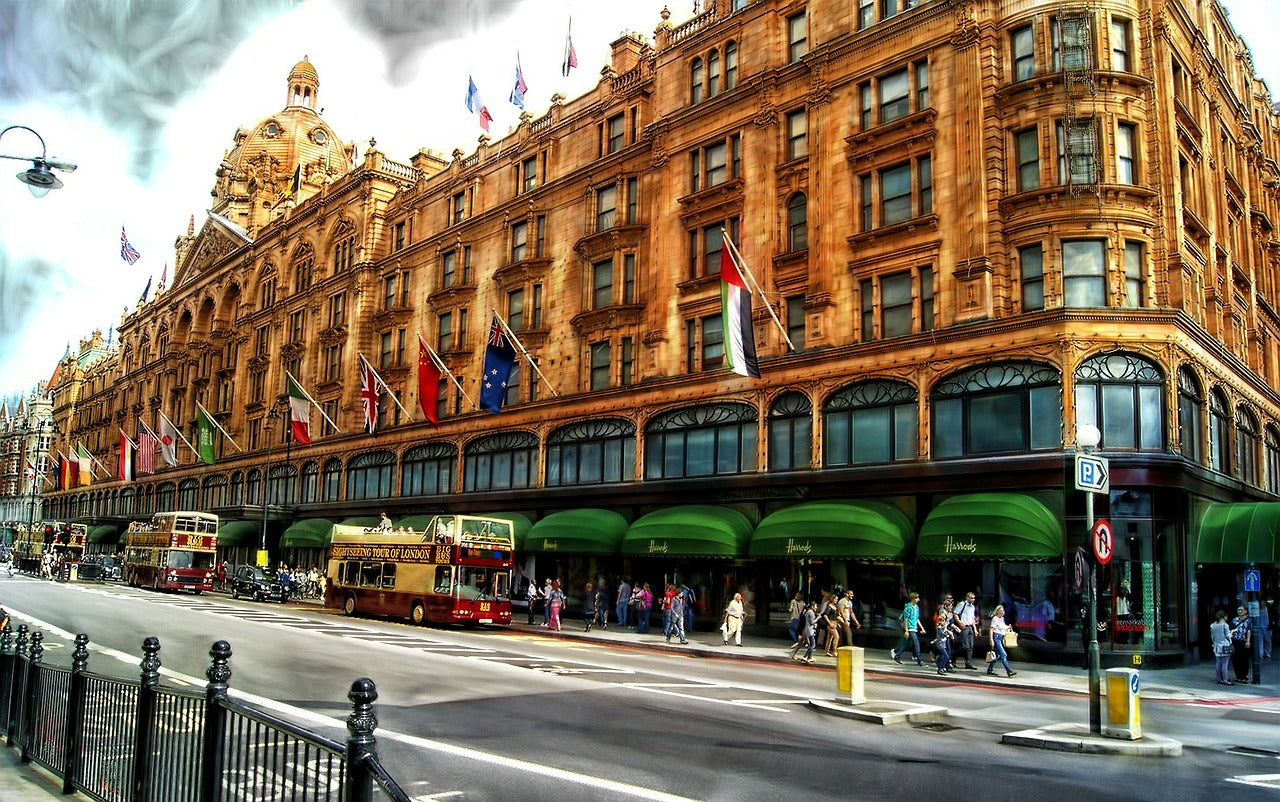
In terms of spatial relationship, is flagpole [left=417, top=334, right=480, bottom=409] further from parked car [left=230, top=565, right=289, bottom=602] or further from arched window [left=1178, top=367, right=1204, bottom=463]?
arched window [left=1178, top=367, right=1204, bottom=463]

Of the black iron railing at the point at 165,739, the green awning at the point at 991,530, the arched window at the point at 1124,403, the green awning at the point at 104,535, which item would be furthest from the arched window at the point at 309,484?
the black iron railing at the point at 165,739

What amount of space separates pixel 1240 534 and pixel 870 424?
1118 cm

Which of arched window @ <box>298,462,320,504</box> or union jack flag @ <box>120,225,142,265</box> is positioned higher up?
union jack flag @ <box>120,225,142,265</box>

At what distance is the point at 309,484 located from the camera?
67.8m

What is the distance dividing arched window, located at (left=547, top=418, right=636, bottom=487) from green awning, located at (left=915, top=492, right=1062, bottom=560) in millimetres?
15000

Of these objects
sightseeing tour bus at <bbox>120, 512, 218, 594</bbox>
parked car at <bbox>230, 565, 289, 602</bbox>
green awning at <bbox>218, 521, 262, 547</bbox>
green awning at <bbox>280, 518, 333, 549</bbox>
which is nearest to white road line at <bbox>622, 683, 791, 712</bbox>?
parked car at <bbox>230, 565, 289, 602</bbox>

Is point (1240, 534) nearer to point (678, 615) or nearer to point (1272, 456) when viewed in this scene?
point (1272, 456)

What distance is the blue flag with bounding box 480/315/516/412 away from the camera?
44.5m

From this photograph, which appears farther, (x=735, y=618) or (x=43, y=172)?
(x=735, y=618)

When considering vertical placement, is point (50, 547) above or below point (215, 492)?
below

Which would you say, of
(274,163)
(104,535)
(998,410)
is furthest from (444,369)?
(104,535)

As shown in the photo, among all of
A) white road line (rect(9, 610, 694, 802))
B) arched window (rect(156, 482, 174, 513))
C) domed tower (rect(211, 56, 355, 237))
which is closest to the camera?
white road line (rect(9, 610, 694, 802))

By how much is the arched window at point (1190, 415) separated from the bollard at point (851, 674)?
1651cm

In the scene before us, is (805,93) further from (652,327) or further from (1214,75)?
(1214,75)
